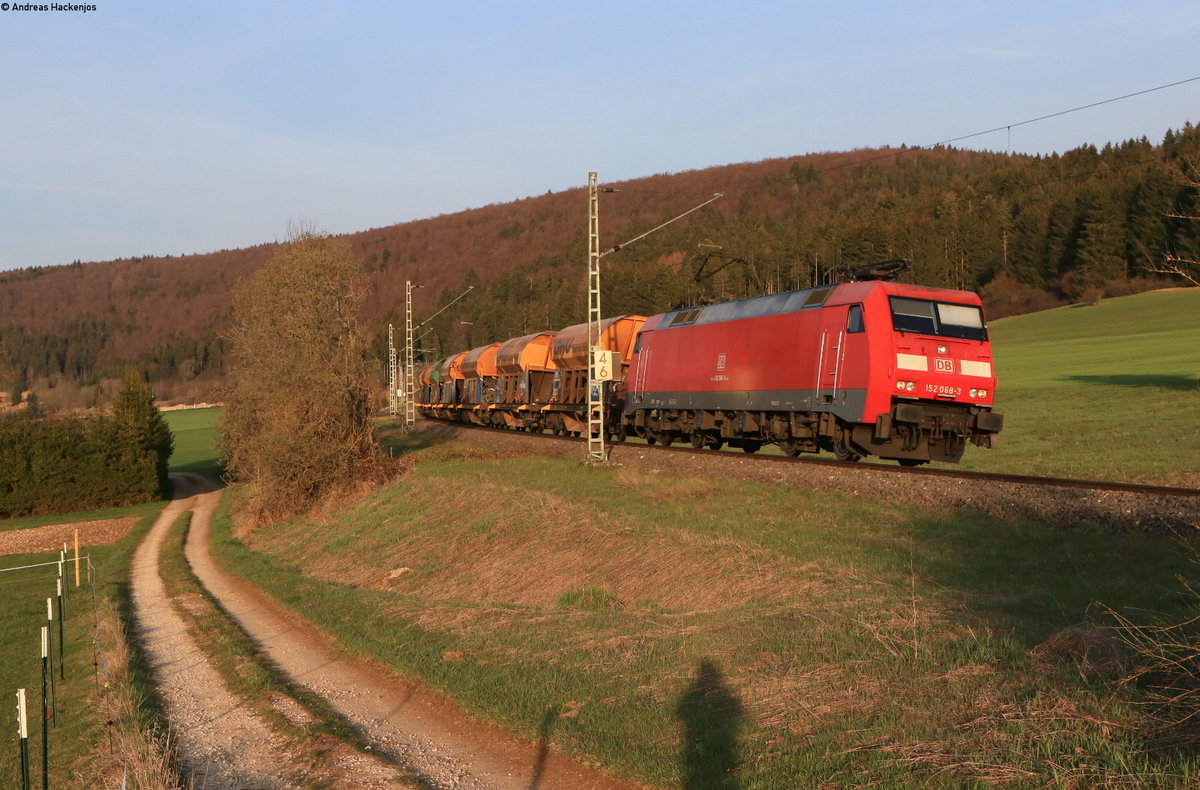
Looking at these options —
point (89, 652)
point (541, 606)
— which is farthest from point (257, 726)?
point (89, 652)

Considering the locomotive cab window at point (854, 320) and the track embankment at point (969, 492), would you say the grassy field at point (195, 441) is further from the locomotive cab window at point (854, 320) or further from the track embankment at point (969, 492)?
the locomotive cab window at point (854, 320)

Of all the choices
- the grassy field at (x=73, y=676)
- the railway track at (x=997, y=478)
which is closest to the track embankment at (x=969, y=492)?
the railway track at (x=997, y=478)

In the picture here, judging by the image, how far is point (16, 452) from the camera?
175ft

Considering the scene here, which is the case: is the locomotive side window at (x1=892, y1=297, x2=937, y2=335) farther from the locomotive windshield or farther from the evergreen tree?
the evergreen tree

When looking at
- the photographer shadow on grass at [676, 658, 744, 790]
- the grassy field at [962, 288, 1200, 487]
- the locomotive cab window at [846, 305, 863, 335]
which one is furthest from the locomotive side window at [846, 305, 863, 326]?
the photographer shadow on grass at [676, 658, 744, 790]

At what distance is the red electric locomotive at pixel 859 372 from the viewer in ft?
65.6

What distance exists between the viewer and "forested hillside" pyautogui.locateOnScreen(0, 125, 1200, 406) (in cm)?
8681

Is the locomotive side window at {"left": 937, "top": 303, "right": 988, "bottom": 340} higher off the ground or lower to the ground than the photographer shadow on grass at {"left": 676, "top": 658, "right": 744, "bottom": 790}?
higher

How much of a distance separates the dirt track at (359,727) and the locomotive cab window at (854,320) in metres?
12.2

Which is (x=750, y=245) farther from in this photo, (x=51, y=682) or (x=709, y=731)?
(x=709, y=731)

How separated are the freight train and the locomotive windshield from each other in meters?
0.03

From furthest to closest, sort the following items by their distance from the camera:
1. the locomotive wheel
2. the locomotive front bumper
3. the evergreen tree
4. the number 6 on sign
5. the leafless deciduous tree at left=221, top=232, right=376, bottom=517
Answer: the evergreen tree → the leafless deciduous tree at left=221, top=232, right=376, bottom=517 → the number 6 on sign → the locomotive wheel → the locomotive front bumper

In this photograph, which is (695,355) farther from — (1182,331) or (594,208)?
(1182,331)

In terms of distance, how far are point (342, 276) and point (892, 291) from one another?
24.7m
